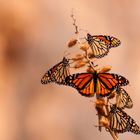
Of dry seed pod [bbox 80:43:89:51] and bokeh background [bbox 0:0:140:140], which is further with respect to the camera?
bokeh background [bbox 0:0:140:140]

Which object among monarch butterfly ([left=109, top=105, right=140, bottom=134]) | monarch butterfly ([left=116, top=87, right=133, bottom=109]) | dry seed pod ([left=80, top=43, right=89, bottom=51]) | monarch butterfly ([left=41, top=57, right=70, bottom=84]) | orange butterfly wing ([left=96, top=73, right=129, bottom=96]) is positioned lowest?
monarch butterfly ([left=109, top=105, right=140, bottom=134])

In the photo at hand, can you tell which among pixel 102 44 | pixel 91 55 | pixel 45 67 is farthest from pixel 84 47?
pixel 45 67

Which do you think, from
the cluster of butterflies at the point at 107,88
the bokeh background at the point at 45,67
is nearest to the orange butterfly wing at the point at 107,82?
the cluster of butterflies at the point at 107,88

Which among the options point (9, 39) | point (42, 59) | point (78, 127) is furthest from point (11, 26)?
point (78, 127)

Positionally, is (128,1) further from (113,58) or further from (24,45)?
(24,45)

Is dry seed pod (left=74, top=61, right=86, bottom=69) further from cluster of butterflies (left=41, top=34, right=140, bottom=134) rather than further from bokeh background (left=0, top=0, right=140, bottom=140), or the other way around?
bokeh background (left=0, top=0, right=140, bottom=140)

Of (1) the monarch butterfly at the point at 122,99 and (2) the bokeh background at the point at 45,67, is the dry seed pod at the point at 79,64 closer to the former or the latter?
(1) the monarch butterfly at the point at 122,99

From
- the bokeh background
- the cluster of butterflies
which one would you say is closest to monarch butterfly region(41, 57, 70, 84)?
the cluster of butterflies

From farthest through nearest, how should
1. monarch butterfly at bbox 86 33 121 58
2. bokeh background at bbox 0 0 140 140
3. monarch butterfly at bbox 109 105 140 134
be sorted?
1. bokeh background at bbox 0 0 140 140
2. monarch butterfly at bbox 86 33 121 58
3. monarch butterfly at bbox 109 105 140 134
